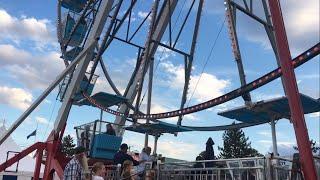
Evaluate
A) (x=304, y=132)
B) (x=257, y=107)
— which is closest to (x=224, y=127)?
(x=257, y=107)

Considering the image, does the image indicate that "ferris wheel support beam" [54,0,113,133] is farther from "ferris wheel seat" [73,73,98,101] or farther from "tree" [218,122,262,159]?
"tree" [218,122,262,159]

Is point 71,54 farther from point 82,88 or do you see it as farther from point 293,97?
point 293,97

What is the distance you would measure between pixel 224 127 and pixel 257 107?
3516 millimetres

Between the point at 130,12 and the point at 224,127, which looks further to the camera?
the point at 130,12

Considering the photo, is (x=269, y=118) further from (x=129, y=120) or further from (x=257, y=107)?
(x=129, y=120)

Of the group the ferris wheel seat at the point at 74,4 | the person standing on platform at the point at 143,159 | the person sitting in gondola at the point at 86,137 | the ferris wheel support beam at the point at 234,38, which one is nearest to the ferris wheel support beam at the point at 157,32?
the person sitting in gondola at the point at 86,137

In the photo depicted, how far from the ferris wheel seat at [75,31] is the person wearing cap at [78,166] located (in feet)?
70.7

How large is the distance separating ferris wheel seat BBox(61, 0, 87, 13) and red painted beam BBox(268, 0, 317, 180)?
1028 inches

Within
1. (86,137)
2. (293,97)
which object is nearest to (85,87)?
(86,137)

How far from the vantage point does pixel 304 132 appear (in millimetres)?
6023

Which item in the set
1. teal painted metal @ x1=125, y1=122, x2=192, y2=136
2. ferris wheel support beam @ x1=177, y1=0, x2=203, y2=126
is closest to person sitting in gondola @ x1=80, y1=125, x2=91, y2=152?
teal painted metal @ x1=125, y1=122, x2=192, y2=136

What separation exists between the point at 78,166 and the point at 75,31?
22.0 meters

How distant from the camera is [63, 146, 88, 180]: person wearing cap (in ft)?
28.0

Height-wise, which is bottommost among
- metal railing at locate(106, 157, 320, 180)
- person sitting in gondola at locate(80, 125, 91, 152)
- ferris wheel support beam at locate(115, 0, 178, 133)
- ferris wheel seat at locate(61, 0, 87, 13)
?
metal railing at locate(106, 157, 320, 180)
